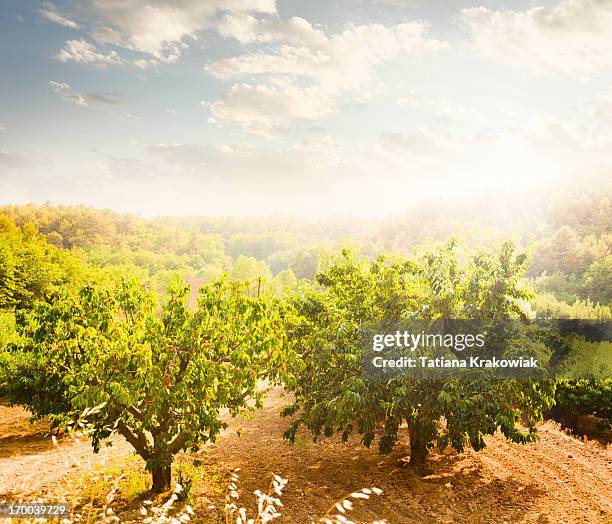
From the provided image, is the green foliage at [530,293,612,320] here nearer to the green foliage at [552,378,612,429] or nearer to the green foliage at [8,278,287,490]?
the green foliage at [552,378,612,429]

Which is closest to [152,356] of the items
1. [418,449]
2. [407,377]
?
[407,377]

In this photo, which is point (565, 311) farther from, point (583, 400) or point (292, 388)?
point (292, 388)

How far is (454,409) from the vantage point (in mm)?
9742

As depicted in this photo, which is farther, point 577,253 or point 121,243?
point 121,243

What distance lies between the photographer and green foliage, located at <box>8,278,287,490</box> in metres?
8.59

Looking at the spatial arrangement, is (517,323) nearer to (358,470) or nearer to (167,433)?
(358,470)

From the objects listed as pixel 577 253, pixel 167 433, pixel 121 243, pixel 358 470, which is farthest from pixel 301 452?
pixel 121 243

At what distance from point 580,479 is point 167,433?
34.7 feet

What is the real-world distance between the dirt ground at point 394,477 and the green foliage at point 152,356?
4.02 feet

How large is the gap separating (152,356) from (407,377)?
555cm

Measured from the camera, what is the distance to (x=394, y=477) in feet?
38.4

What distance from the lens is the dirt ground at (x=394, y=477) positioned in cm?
1018

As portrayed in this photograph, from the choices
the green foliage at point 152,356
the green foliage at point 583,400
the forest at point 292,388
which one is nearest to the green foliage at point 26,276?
the forest at point 292,388

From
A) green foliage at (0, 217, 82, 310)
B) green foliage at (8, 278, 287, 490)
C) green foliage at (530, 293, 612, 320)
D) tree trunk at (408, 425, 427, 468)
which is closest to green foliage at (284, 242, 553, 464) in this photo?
tree trunk at (408, 425, 427, 468)
